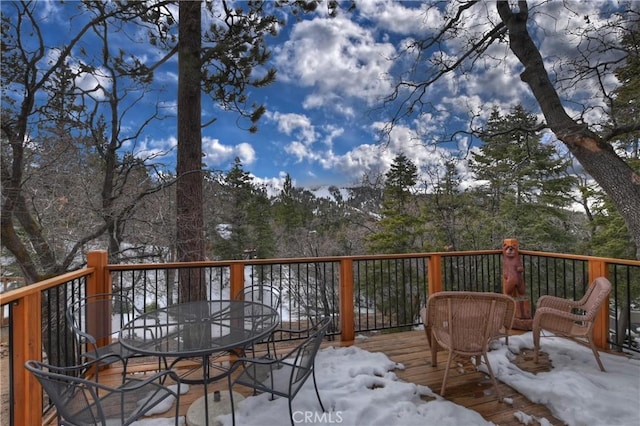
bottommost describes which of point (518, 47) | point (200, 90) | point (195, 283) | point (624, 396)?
point (624, 396)

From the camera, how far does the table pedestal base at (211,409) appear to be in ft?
6.64

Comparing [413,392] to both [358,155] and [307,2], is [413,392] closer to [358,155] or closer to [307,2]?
[307,2]

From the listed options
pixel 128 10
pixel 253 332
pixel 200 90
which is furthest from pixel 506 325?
pixel 128 10

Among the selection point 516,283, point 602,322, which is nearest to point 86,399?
point 516,283

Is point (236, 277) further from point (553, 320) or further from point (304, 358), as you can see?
point (553, 320)

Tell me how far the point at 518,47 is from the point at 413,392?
17.4 feet

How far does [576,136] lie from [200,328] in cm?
533

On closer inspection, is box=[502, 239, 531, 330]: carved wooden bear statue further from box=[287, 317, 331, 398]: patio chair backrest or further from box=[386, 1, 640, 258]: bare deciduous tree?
box=[287, 317, 331, 398]: patio chair backrest

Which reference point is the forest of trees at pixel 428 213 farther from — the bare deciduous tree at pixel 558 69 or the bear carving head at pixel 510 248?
the bear carving head at pixel 510 248

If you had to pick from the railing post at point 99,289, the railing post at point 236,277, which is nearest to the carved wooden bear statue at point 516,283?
the railing post at point 236,277

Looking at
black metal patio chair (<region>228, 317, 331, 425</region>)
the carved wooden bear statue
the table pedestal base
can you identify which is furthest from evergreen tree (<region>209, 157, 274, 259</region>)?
black metal patio chair (<region>228, 317, 331, 425</region>)

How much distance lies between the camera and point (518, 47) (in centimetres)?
480

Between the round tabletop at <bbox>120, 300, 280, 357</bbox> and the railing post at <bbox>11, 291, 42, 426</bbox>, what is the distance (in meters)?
0.45

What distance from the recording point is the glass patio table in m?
1.87
